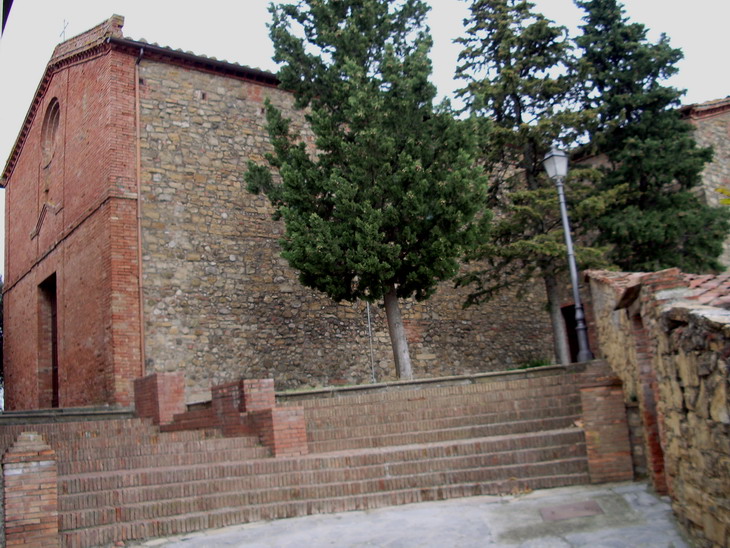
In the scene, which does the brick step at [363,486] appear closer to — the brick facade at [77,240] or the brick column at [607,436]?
the brick column at [607,436]

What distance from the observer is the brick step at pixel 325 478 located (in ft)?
25.5

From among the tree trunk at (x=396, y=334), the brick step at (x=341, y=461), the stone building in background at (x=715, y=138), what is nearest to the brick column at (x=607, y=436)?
the brick step at (x=341, y=461)

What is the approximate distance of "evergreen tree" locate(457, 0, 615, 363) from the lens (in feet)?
49.3

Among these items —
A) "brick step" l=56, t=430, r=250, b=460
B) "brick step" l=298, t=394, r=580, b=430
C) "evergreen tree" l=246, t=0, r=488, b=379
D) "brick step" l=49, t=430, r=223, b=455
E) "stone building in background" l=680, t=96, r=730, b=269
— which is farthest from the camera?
"stone building in background" l=680, t=96, r=730, b=269

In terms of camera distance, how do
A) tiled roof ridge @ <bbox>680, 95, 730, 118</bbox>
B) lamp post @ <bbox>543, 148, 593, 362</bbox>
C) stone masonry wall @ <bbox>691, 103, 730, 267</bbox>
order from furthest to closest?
stone masonry wall @ <bbox>691, 103, 730, 267</bbox> < tiled roof ridge @ <bbox>680, 95, 730, 118</bbox> < lamp post @ <bbox>543, 148, 593, 362</bbox>

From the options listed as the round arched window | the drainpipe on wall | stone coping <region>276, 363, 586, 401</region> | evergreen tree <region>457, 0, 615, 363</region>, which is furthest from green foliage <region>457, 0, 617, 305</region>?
the round arched window

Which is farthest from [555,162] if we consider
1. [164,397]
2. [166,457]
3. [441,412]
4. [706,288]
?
[166,457]

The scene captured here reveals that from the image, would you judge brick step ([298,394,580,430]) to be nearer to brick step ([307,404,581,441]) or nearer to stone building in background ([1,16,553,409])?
brick step ([307,404,581,441])

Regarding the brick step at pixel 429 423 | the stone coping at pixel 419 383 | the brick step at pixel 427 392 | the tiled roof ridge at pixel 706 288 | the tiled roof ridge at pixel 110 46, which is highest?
the tiled roof ridge at pixel 110 46

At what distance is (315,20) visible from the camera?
47.3 ft

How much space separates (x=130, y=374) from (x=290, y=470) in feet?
20.9

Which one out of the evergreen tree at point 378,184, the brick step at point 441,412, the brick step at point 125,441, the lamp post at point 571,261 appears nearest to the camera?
the brick step at point 125,441

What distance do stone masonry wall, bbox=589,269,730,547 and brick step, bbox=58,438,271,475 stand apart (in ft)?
15.6

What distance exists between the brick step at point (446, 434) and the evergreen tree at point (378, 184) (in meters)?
3.61
